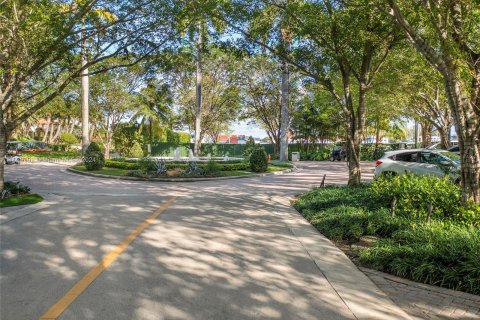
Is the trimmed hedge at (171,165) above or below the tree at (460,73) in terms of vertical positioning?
below

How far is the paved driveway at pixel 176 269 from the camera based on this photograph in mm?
4047

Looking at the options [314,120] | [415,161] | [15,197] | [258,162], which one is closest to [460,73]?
[415,161]

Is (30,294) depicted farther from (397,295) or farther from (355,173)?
(355,173)

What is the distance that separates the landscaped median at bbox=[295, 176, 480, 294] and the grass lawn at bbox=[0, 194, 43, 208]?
307 inches

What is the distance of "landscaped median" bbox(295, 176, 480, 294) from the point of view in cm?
518

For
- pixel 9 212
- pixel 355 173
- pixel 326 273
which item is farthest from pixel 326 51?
pixel 9 212

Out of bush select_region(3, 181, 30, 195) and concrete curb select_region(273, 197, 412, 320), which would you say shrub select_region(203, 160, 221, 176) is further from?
concrete curb select_region(273, 197, 412, 320)

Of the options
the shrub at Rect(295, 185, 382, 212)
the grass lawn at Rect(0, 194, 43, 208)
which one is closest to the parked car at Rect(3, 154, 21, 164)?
the grass lawn at Rect(0, 194, 43, 208)

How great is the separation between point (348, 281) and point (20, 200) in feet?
32.3

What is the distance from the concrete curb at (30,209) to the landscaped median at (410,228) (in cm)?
696

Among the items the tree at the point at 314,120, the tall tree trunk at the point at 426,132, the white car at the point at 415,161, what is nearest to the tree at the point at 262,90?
the tree at the point at 314,120

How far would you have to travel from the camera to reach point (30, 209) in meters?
10.0

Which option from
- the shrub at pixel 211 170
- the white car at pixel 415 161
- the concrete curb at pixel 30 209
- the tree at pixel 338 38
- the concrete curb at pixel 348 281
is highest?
the tree at pixel 338 38

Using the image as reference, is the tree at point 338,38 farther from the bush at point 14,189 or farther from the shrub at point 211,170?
the bush at point 14,189
